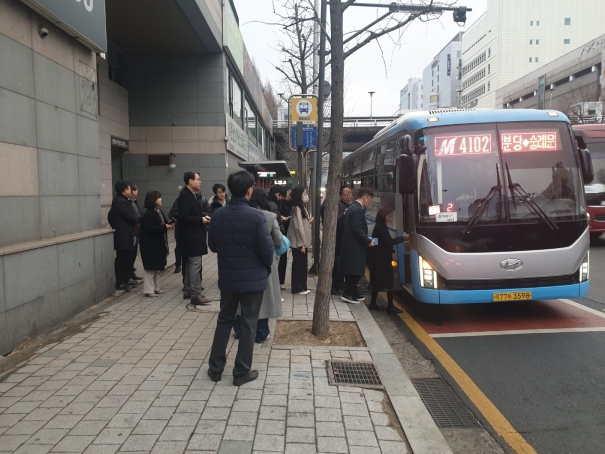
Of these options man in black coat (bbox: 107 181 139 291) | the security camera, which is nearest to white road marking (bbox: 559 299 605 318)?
man in black coat (bbox: 107 181 139 291)

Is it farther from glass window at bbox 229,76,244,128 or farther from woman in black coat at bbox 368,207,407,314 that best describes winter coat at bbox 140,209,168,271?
glass window at bbox 229,76,244,128

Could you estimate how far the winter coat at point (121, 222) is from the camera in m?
7.91

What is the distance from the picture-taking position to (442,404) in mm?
4121

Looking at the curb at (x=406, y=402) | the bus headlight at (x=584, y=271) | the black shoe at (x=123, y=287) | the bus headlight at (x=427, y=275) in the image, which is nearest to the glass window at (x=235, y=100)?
the black shoe at (x=123, y=287)

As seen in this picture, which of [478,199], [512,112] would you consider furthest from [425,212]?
[512,112]

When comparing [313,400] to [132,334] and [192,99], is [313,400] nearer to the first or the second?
[132,334]

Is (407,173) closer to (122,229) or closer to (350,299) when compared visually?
(350,299)

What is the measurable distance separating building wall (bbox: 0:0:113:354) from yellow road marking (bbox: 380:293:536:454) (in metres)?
4.43

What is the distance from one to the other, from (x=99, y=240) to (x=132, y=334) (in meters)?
1.93

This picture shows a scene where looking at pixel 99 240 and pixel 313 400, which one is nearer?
pixel 313 400

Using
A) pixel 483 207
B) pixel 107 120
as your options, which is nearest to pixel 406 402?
pixel 483 207

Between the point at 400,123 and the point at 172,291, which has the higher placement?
the point at 400,123

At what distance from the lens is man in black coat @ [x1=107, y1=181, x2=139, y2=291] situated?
312 inches

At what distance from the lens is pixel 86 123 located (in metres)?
6.82
